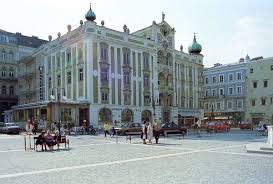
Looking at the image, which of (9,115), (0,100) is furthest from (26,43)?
(9,115)

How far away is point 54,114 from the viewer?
4206 cm

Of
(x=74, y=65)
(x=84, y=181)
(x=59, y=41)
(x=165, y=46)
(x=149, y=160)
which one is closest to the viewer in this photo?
(x=84, y=181)

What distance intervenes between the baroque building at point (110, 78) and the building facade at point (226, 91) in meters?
9.30

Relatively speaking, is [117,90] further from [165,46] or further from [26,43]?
[26,43]

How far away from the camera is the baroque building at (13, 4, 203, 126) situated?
4675cm

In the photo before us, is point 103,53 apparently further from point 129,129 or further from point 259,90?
point 259,90

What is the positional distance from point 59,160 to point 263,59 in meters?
59.6

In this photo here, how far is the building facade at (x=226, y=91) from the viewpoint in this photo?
7119 cm

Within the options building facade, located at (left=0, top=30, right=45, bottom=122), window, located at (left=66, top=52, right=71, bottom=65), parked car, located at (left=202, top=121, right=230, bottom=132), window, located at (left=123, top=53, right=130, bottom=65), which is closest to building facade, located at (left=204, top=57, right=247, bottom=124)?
parked car, located at (left=202, top=121, right=230, bottom=132)

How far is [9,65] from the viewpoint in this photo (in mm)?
70312

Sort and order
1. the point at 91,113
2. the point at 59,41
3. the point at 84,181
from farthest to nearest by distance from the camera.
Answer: the point at 59,41, the point at 91,113, the point at 84,181

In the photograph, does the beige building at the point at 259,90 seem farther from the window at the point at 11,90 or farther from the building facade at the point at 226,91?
the window at the point at 11,90

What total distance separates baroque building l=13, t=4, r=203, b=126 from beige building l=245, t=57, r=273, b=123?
10.5 m

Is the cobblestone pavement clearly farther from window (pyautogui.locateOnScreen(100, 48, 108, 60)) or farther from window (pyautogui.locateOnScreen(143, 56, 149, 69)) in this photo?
window (pyautogui.locateOnScreen(143, 56, 149, 69))
